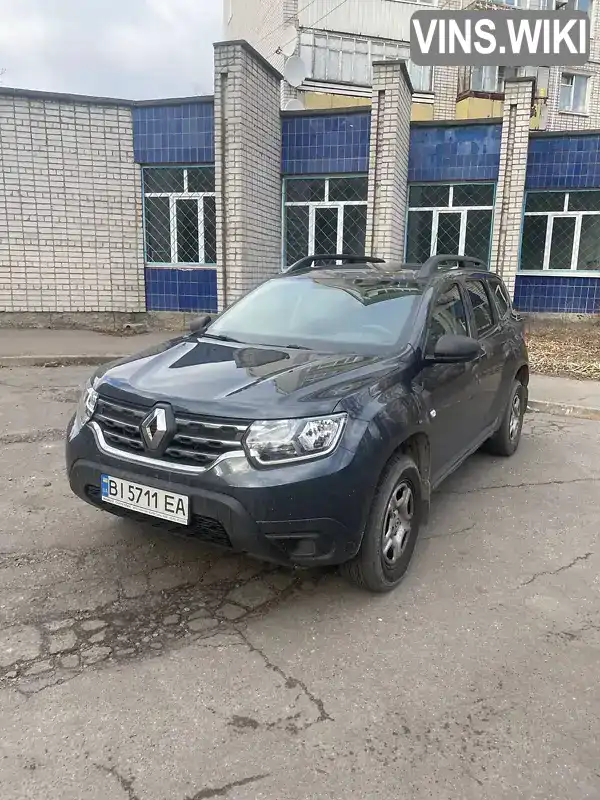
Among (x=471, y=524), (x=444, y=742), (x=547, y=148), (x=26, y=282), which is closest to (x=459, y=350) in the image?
(x=471, y=524)

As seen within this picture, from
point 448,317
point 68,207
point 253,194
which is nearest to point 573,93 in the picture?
point 253,194

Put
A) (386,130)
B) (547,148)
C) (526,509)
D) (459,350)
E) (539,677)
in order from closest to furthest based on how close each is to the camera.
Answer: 1. (539,677)
2. (459,350)
3. (526,509)
4. (386,130)
5. (547,148)

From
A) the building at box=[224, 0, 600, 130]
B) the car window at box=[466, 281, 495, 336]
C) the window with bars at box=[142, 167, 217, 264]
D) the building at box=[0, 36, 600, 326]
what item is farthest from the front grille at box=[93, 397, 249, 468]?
the building at box=[224, 0, 600, 130]

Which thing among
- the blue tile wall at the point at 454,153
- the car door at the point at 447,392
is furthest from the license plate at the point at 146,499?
the blue tile wall at the point at 454,153

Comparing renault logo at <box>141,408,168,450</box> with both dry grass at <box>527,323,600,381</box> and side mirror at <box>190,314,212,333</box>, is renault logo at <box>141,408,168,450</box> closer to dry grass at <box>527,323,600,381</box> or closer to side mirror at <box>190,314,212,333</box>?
side mirror at <box>190,314,212,333</box>

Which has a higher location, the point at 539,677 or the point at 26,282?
the point at 26,282

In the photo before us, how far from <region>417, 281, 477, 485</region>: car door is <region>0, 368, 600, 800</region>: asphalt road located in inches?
22.1

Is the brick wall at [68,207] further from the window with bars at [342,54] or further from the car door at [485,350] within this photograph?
the window with bars at [342,54]

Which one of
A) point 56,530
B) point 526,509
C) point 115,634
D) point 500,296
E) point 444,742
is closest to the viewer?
point 444,742

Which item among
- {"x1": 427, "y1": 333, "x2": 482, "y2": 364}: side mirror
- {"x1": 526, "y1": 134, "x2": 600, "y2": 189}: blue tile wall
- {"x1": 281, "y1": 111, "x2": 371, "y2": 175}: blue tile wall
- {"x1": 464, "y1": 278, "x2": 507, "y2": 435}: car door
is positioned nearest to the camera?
{"x1": 427, "y1": 333, "x2": 482, "y2": 364}: side mirror

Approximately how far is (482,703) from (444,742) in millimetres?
284

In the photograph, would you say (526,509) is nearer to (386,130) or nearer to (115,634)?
(115,634)

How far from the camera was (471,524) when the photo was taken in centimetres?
396

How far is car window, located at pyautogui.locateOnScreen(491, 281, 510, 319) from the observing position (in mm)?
5170
